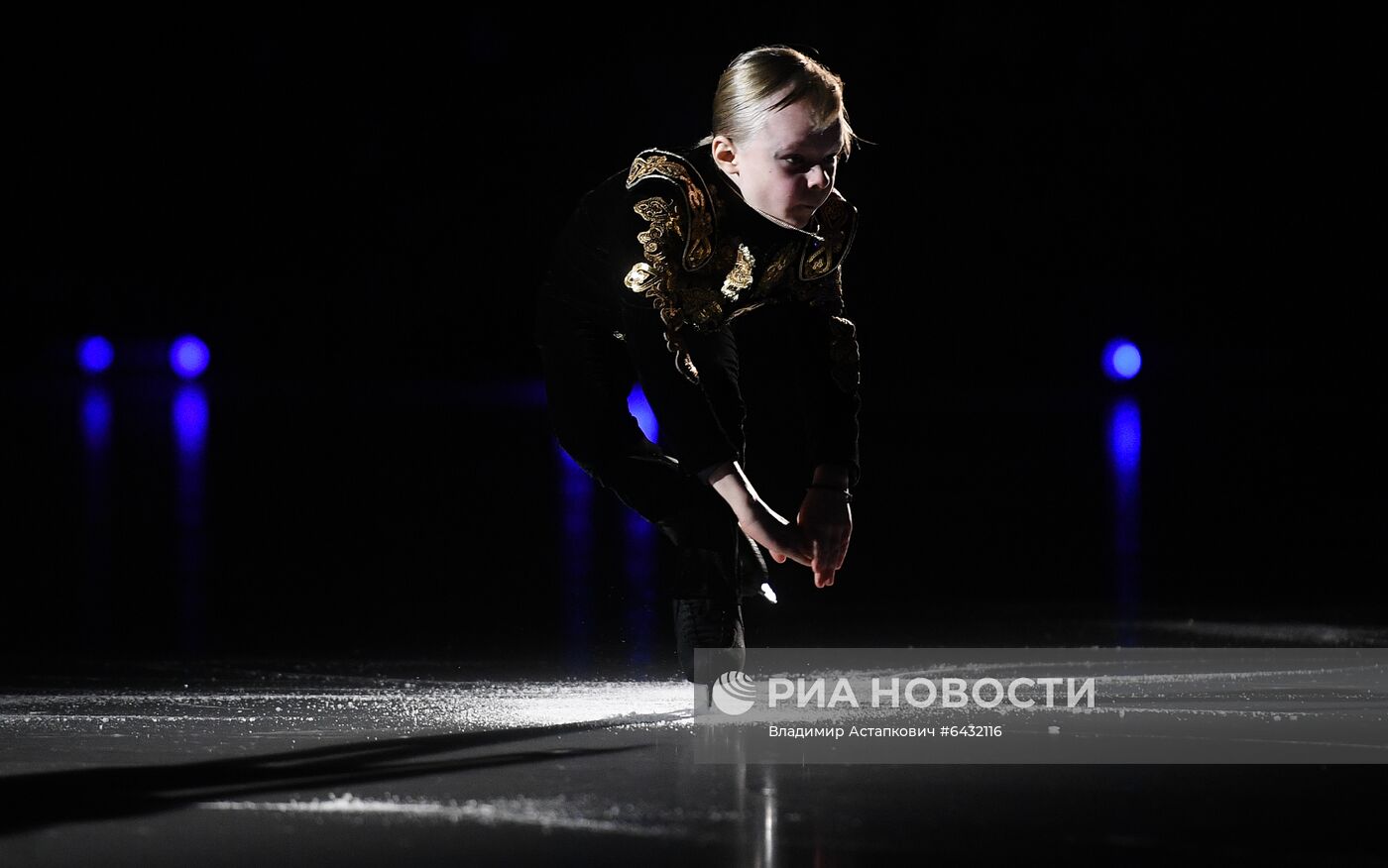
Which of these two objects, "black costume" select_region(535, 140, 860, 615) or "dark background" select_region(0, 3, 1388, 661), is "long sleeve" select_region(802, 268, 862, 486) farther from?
"dark background" select_region(0, 3, 1388, 661)

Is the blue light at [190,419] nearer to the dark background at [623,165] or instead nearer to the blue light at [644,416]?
the dark background at [623,165]

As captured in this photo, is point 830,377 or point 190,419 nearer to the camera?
point 830,377

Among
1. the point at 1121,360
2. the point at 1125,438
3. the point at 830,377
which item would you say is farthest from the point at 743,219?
the point at 1121,360

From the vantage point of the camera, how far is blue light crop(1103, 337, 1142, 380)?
33.8ft

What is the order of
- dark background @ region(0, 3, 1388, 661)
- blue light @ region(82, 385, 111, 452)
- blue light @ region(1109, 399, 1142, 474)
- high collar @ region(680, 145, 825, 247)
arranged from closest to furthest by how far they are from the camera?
1. high collar @ region(680, 145, 825, 247)
2. blue light @ region(1109, 399, 1142, 474)
3. blue light @ region(82, 385, 111, 452)
4. dark background @ region(0, 3, 1388, 661)

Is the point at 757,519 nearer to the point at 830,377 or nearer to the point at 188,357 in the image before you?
the point at 830,377

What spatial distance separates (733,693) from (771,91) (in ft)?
2.30

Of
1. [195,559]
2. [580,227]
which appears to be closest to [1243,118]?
[195,559]

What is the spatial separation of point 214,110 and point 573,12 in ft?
7.54

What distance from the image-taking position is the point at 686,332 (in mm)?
1930

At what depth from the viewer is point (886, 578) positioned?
11.5ft

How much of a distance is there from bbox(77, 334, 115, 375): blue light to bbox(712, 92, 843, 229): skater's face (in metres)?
9.94

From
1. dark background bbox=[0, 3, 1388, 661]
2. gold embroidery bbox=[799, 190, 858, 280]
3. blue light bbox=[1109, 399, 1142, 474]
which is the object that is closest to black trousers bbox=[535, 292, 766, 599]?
gold embroidery bbox=[799, 190, 858, 280]

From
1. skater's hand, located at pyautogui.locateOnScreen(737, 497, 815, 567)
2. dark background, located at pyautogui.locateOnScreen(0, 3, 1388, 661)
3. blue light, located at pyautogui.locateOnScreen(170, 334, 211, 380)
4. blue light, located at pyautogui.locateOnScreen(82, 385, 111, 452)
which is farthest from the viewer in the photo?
blue light, located at pyautogui.locateOnScreen(170, 334, 211, 380)
